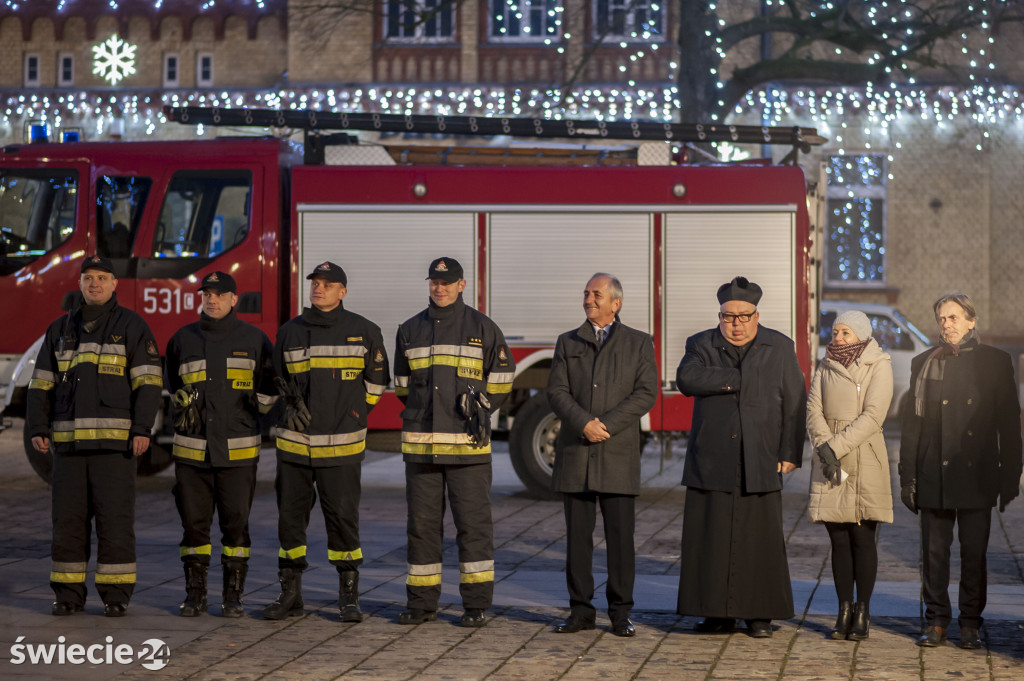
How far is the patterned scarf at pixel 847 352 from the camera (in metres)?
6.95

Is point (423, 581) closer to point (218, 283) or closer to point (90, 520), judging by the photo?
point (90, 520)

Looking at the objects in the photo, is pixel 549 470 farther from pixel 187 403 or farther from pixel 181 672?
pixel 181 672

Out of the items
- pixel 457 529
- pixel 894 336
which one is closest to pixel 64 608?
pixel 457 529

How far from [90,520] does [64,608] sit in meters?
0.46

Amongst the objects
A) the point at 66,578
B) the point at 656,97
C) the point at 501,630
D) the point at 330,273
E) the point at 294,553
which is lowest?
the point at 501,630

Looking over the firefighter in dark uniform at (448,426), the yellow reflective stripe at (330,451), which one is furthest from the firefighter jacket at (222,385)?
the firefighter in dark uniform at (448,426)

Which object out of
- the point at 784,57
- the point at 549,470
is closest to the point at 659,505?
the point at 549,470

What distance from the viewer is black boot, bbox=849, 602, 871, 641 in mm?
6805

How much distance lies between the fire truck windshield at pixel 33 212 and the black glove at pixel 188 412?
541cm

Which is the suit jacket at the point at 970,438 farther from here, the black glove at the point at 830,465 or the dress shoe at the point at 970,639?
the dress shoe at the point at 970,639

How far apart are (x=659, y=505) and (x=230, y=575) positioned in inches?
219

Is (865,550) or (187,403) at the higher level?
(187,403)

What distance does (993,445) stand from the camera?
270 inches

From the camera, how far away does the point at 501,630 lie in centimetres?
702
